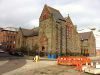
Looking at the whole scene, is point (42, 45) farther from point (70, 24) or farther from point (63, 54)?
point (70, 24)

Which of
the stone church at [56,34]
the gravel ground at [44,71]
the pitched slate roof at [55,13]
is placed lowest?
the gravel ground at [44,71]

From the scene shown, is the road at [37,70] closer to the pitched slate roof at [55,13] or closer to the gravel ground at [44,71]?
the gravel ground at [44,71]

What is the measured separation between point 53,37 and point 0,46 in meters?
51.2

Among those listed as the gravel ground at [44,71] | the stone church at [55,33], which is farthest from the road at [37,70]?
the stone church at [55,33]

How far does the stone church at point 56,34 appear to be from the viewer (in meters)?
64.3

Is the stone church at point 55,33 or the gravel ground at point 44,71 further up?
the stone church at point 55,33

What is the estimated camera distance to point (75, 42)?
7300 centimetres

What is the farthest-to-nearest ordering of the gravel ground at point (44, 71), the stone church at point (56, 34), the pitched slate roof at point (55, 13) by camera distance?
the pitched slate roof at point (55, 13) < the stone church at point (56, 34) < the gravel ground at point (44, 71)

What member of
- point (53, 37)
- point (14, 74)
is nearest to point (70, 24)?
point (53, 37)

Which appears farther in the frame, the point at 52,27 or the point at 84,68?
the point at 52,27

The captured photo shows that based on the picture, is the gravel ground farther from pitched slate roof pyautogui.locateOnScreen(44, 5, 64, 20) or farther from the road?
pitched slate roof pyautogui.locateOnScreen(44, 5, 64, 20)

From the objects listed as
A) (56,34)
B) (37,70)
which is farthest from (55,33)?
(37,70)

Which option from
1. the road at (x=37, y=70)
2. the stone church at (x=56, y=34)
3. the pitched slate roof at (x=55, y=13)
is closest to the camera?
the road at (x=37, y=70)

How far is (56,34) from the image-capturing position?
2544 inches
